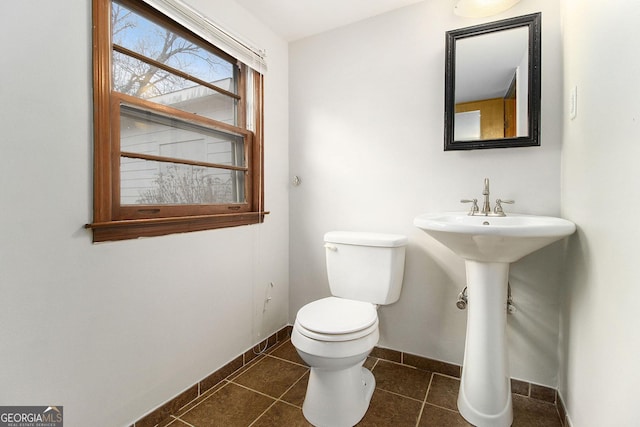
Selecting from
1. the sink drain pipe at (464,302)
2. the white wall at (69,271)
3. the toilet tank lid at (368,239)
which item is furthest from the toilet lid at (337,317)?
the white wall at (69,271)

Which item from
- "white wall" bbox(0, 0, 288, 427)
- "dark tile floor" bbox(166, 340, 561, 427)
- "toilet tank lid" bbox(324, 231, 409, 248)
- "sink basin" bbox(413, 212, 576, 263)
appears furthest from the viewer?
"toilet tank lid" bbox(324, 231, 409, 248)

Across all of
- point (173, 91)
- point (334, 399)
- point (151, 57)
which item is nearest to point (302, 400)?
point (334, 399)

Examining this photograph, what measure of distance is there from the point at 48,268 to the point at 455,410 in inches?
70.0

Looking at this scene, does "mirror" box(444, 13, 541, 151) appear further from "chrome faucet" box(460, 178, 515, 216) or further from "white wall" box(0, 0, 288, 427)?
"white wall" box(0, 0, 288, 427)

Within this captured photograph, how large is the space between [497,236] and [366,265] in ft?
2.46

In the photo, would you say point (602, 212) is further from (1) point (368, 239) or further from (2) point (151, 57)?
(2) point (151, 57)

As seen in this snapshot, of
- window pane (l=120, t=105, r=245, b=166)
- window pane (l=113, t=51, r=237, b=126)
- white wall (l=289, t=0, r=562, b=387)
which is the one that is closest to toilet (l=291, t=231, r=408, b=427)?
white wall (l=289, t=0, r=562, b=387)

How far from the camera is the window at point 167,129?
1.19m

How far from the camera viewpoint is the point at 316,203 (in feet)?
7.00

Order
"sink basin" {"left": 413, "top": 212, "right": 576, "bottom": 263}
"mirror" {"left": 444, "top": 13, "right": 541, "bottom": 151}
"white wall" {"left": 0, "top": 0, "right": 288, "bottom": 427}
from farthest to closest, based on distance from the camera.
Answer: "mirror" {"left": 444, "top": 13, "right": 541, "bottom": 151} → "sink basin" {"left": 413, "top": 212, "right": 576, "bottom": 263} → "white wall" {"left": 0, "top": 0, "right": 288, "bottom": 427}

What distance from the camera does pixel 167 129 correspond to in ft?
4.85

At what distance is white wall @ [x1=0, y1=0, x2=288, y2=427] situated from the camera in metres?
0.96

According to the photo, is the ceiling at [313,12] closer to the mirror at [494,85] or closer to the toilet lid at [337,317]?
the mirror at [494,85]

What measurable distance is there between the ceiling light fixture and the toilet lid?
160 centimetres
